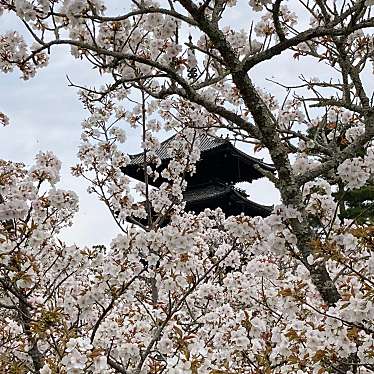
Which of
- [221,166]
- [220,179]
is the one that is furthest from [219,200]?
[221,166]

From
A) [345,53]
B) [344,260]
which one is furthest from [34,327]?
[345,53]

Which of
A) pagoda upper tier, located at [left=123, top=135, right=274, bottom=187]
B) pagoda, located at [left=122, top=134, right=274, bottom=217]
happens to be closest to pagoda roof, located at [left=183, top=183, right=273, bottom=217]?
pagoda, located at [left=122, top=134, right=274, bottom=217]

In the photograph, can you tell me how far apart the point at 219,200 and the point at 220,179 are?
124 cm

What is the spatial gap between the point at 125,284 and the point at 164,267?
0.34 meters

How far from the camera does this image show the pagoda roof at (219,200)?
16.5 m

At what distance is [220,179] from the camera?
17797mm

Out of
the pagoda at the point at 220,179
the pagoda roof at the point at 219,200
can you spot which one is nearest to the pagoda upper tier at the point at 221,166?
the pagoda at the point at 220,179

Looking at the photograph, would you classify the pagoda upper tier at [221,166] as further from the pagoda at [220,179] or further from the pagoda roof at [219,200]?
the pagoda roof at [219,200]

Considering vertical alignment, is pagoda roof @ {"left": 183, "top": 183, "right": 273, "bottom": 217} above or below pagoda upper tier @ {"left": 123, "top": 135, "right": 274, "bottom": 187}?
below

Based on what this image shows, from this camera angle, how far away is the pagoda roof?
1652cm

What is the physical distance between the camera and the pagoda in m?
16.5

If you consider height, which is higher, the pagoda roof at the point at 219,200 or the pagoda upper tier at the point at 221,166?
the pagoda upper tier at the point at 221,166

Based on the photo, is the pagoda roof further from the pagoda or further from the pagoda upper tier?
the pagoda upper tier

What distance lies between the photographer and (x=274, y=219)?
9.34 feet
